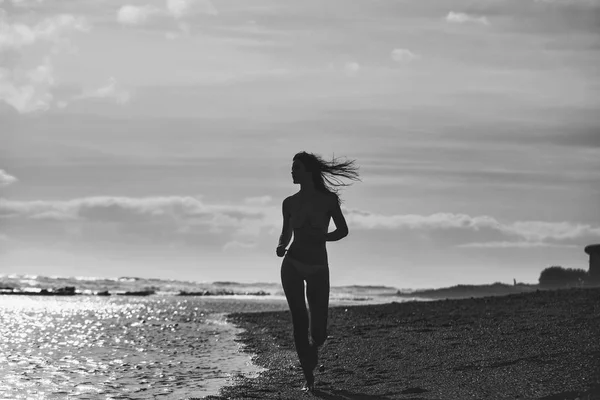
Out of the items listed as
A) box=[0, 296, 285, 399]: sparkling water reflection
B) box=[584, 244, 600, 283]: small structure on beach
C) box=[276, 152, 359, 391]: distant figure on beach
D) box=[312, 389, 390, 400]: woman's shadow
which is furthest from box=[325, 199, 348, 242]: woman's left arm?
box=[584, 244, 600, 283]: small structure on beach

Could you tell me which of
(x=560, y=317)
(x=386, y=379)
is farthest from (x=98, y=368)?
(x=560, y=317)

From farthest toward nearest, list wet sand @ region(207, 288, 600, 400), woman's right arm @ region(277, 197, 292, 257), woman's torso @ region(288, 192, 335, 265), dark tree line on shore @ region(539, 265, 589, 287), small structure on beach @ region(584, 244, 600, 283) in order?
dark tree line on shore @ region(539, 265, 589, 287) → small structure on beach @ region(584, 244, 600, 283) → woman's right arm @ region(277, 197, 292, 257) → woman's torso @ region(288, 192, 335, 265) → wet sand @ region(207, 288, 600, 400)

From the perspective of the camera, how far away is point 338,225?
1192 centimetres

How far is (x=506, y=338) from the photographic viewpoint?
658 inches

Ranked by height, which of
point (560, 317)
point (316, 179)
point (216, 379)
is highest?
point (316, 179)

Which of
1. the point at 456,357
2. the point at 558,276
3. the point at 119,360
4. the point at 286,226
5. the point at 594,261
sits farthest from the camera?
the point at 558,276

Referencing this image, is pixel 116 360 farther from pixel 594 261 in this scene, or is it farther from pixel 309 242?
pixel 594 261

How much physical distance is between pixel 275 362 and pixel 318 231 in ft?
22.4

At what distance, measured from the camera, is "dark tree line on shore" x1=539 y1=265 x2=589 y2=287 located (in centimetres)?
7314

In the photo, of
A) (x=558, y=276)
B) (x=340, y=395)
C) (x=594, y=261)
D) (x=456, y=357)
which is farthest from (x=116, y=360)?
(x=558, y=276)

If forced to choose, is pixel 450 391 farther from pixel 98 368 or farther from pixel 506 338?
pixel 98 368

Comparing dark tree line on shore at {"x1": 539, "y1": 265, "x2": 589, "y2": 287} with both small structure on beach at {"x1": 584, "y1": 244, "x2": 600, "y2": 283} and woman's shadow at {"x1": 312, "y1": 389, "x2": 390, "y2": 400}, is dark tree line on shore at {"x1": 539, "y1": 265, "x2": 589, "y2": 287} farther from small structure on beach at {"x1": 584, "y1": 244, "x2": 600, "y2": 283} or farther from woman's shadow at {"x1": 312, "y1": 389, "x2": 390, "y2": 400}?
woman's shadow at {"x1": 312, "y1": 389, "x2": 390, "y2": 400}

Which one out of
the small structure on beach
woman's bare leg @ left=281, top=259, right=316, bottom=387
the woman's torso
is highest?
the small structure on beach

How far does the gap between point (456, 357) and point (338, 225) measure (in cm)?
430
